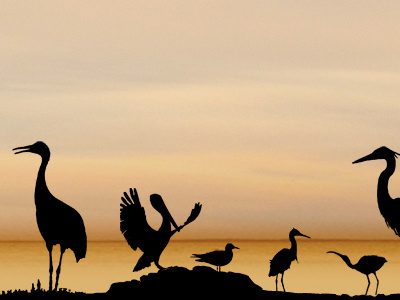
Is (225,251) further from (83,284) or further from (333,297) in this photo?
(83,284)

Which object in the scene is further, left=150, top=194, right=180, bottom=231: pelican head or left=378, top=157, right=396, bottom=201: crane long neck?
left=378, top=157, right=396, bottom=201: crane long neck

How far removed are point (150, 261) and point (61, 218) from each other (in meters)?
2.96

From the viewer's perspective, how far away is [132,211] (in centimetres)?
2220

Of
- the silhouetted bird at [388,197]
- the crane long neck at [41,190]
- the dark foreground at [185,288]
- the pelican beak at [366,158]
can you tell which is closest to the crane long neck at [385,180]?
the silhouetted bird at [388,197]

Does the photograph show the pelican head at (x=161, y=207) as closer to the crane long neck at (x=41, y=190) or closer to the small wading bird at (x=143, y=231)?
the small wading bird at (x=143, y=231)

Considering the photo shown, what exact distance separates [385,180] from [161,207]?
20.2 feet

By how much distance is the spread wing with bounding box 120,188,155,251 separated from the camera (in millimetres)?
22016

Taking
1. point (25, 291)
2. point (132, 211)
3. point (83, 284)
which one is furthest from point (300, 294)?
point (83, 284)

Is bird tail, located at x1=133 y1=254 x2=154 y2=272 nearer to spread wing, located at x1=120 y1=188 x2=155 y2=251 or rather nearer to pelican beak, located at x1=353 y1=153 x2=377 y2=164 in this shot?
spread wing, located at x1=120 y1=188 x2=155 y2=251

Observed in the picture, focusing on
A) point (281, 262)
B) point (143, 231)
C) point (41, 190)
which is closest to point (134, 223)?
point (143, 231)

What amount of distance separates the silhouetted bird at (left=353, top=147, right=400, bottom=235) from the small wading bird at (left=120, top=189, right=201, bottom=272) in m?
5.63

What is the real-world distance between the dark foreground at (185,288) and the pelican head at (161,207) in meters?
1.67

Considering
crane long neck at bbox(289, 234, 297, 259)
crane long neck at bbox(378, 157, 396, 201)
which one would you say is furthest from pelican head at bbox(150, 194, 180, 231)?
crane long neck at bbox(289, 234, 297, 259)

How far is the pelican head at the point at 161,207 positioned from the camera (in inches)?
886
